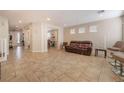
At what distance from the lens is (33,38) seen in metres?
7.61

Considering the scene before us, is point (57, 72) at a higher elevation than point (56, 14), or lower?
lower

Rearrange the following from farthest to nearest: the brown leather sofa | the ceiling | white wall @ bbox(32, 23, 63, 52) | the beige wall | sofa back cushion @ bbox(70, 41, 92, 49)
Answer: white wall @ bbox(32, 23, 63, 52)
sofa back cushion @ bbox(70, 41, 92, 49)
the beige wall
the brown leather sofa
the ceiling

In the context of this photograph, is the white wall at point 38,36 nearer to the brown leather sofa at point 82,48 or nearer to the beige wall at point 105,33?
the brown leather sofa at point 82,48

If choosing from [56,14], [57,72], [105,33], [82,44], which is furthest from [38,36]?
[57,72]

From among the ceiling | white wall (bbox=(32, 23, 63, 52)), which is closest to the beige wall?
the ceiling

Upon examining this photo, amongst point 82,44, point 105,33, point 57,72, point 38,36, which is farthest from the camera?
point 38,36

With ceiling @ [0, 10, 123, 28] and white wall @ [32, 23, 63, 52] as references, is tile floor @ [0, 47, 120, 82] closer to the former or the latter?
ceiling @ [0, 10, 123, 28]

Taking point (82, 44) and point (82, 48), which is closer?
point (82, 48)

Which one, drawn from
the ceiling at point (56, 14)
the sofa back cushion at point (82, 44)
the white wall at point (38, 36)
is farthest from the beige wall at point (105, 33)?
the white wall at point (38, 36)

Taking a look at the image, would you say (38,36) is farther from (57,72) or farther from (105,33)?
(57,72)

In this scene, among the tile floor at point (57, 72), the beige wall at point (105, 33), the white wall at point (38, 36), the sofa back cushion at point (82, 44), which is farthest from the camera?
the white wall at point (38, 36)

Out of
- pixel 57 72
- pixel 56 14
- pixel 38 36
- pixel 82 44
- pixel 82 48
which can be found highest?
pixel 56 14
